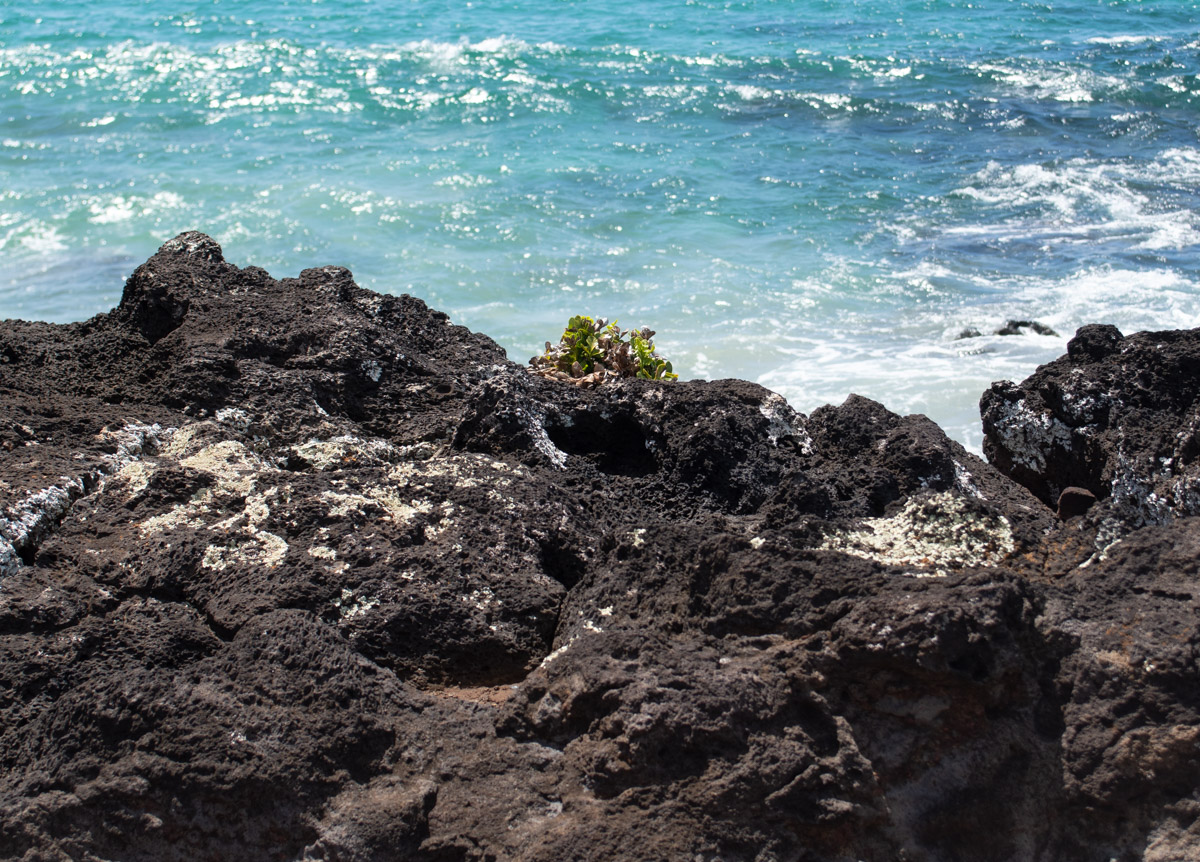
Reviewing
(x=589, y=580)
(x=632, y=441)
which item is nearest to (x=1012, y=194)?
(x=632, y=441)

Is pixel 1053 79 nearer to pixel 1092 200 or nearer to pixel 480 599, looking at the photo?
pixel 1092 200

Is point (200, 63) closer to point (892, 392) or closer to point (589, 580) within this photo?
point (892, 392)

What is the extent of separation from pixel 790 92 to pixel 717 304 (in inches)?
344

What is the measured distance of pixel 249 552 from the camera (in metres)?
2.78

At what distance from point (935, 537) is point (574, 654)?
3.25 ft

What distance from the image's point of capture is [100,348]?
12.8ft

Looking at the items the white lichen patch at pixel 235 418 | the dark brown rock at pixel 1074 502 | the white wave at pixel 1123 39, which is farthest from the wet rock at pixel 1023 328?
the white wave at pixel 1123 39

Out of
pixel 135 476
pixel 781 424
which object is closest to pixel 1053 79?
pixel 781 424

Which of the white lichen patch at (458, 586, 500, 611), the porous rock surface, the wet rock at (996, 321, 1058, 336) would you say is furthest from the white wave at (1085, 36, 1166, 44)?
the white lichen patch at (458, 586, 500, 611)

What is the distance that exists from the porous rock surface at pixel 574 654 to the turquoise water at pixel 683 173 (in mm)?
5383

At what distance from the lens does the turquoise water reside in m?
10.4

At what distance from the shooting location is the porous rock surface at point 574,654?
2113 millimetres

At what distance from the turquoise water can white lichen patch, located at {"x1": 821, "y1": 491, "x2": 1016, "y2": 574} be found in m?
5.26

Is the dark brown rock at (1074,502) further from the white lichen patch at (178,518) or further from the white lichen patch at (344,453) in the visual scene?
the white lichen patch at (178,518)
